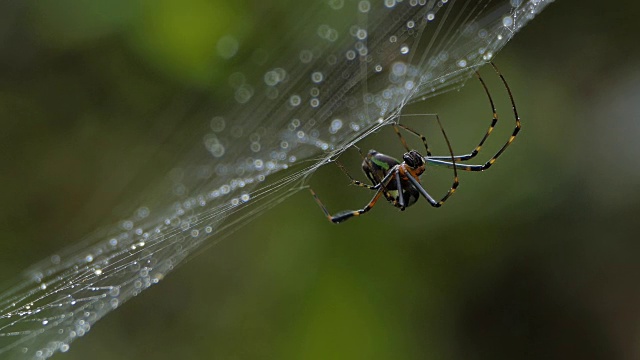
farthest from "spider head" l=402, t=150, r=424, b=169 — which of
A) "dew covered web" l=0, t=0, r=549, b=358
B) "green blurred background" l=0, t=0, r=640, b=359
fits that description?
"green blurred background" l=0, t=0, r=640, b=359

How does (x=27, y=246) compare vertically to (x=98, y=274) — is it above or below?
above

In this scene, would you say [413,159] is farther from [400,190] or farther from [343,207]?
[343,207]

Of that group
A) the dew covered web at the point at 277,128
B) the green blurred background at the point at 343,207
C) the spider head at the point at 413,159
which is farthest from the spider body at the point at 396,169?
the green blurred background at the point at 343,207

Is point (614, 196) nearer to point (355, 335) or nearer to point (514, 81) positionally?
point (514, 81)

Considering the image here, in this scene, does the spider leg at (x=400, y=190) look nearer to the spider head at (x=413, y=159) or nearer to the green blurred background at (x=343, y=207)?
the spider head at (x=413, y=159)

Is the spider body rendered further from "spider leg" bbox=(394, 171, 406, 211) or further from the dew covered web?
the dew covered web

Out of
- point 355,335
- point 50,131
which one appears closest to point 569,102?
point 355,335
